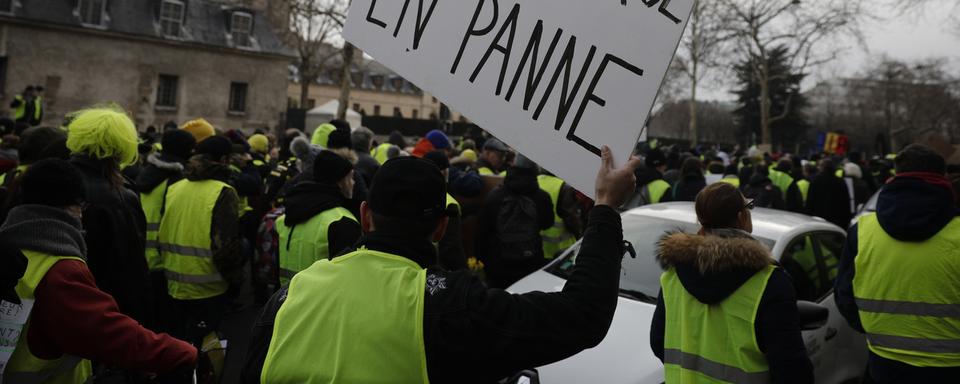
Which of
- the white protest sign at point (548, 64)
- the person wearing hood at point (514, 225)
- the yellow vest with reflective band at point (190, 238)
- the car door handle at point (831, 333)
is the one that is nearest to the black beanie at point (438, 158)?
the person wearing hood at point (514, 225)

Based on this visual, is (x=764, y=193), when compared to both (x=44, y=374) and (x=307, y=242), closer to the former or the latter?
(x=307, y=242)

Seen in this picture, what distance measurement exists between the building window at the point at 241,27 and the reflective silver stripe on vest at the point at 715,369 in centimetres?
3537

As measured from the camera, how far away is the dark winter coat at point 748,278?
2826 millimetres

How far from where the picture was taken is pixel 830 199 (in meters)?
10.2

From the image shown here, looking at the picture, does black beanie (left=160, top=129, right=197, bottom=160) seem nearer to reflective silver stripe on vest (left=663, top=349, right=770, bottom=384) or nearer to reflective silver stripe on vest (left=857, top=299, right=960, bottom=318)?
reflective silver stripe on vest (left=663, top=349, right=770, bottom=384)

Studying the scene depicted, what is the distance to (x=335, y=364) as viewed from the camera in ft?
5.63

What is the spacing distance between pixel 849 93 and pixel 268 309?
282ft

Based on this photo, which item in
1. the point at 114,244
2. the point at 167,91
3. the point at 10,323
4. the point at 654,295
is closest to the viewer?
the point at 10,323

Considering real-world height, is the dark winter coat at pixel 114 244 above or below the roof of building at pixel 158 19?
below

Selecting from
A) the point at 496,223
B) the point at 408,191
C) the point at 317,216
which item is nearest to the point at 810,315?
the point at 408,191

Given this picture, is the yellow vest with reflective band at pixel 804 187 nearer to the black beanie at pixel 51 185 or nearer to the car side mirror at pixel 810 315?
the car side mirror at pixel 810 315

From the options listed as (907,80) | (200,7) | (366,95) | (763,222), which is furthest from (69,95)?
(907,80)

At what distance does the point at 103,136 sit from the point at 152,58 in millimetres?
31617

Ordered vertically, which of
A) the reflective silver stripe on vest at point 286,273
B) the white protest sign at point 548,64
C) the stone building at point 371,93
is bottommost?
the reflective silver stripe on vest at point 286,273
